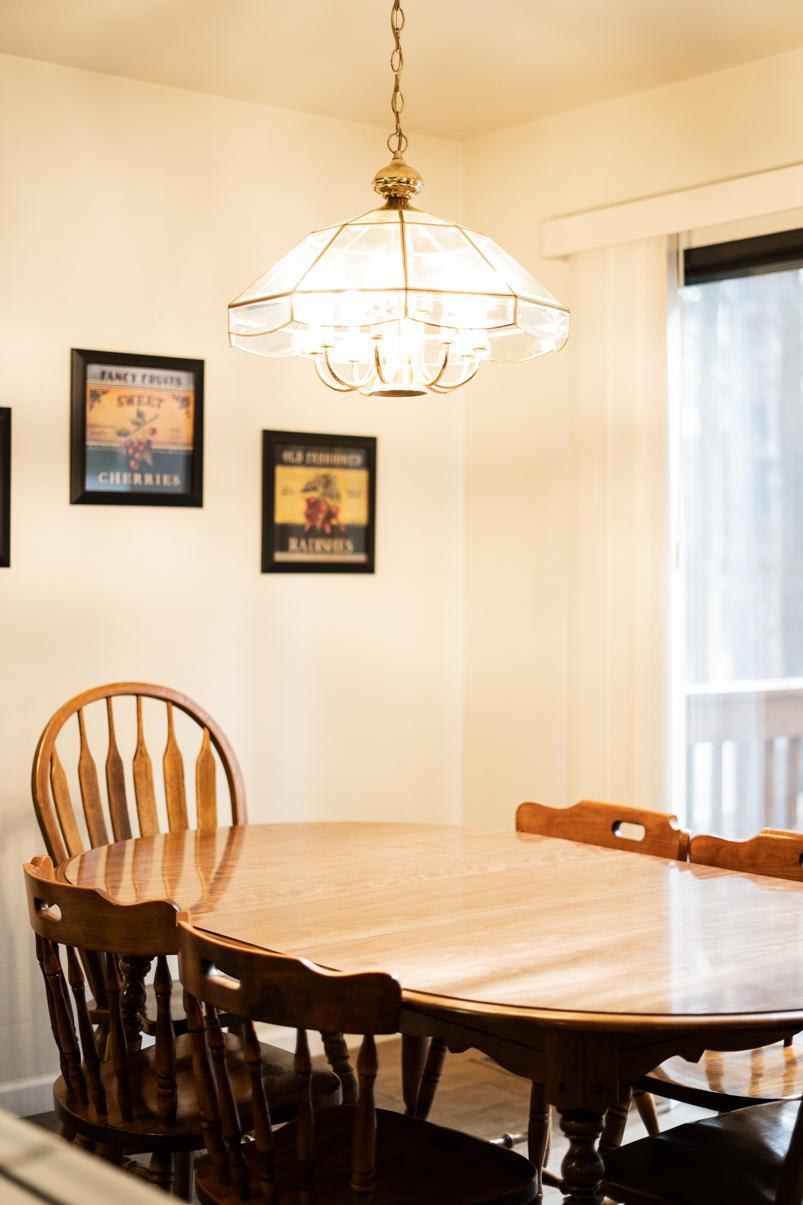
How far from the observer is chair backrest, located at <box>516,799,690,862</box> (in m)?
2.88

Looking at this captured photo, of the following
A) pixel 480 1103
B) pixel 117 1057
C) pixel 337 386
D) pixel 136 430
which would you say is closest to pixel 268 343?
pixel 337 386

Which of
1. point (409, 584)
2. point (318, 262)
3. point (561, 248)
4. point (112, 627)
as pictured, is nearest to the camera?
point (318, 262)

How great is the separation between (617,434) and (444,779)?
124cm

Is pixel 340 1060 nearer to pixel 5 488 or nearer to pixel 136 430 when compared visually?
pixel 5 488

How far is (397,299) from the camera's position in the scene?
2375 millimetres

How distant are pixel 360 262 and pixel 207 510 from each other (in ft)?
5.16

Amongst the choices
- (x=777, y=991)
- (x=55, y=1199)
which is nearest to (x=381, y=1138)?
(x=777, y=991)

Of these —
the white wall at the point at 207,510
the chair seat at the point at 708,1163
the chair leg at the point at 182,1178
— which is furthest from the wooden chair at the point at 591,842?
the white wall at the point at 207,510

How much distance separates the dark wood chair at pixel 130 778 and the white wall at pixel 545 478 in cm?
103

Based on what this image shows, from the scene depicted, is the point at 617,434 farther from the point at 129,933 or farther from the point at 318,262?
the point at 129,933

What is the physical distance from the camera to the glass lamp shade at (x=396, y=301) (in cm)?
238

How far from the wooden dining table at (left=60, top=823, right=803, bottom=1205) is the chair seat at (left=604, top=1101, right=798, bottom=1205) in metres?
0.15

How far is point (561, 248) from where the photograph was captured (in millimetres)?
4012

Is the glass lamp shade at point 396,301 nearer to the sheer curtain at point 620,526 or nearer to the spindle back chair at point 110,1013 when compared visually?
the spindle back chair at point 110,1013
